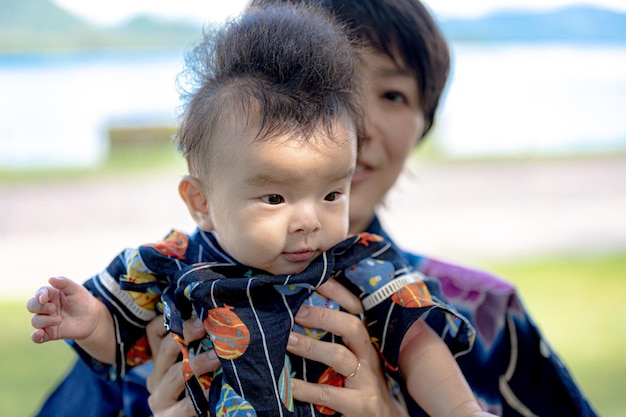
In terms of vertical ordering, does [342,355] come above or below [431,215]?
above

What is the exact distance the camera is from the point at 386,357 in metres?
1.18

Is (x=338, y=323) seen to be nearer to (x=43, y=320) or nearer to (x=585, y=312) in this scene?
(x=43, y=320)

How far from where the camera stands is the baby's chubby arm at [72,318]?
1093 mm

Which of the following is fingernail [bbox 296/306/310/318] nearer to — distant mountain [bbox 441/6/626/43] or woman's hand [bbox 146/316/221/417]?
woman's hand [bbox 146/316/221/417]

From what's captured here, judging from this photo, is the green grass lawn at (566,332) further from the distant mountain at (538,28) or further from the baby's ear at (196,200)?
the baby's ear at (196,200)

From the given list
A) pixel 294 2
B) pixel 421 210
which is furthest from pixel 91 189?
pixel 294 2

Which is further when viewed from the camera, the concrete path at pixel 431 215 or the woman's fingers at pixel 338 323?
the concrete path at pixel 431 215

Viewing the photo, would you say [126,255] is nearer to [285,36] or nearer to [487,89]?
[285,36]

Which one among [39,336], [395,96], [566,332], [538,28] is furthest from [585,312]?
[39,336]

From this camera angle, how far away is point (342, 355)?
1.14 m

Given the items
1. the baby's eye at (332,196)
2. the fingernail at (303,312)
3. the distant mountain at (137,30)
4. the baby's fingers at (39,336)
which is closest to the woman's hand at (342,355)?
the fingernail at (303,312)

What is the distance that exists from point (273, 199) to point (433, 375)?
37cm

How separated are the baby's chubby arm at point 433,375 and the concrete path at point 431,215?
2.95 meters

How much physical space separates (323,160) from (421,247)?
4.08 m
